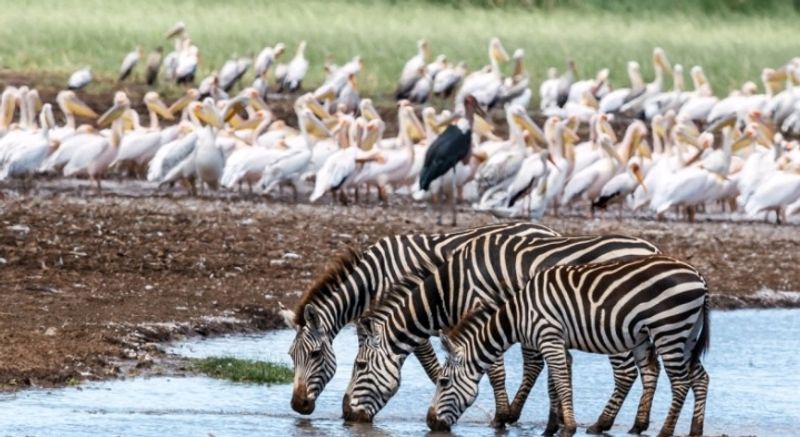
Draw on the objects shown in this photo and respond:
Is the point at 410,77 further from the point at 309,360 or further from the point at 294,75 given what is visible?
the point at 309,360

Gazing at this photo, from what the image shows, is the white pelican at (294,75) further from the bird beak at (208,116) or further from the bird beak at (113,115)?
the bird beak at (208,116)

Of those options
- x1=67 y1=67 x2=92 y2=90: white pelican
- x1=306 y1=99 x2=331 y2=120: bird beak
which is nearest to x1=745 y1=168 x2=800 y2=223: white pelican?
x1=306 y1=99 x2=331 y2=120: bird beak

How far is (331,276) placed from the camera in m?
8.27

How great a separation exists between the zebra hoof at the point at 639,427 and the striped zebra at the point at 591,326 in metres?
0.26

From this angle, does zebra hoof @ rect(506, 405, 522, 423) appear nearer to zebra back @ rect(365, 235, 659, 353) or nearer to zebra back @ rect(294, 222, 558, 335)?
zebra back @ rect(365, 235, 659, 353)

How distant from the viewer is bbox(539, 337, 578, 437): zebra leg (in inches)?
298

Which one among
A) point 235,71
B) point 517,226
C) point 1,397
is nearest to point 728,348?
point 517,226

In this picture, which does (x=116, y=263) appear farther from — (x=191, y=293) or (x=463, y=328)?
(x=463, y=328)

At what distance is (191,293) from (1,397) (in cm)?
361

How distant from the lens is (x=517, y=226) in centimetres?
842

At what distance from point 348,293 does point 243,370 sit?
3.73ft

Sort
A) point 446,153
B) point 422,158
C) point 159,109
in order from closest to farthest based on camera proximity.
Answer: point 446,153
point 422,158
point 159,109

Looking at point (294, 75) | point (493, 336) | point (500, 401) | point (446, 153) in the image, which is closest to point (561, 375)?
point (493, 336)

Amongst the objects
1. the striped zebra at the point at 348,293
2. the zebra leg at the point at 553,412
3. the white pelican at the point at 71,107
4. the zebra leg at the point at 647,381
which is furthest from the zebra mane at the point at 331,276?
the white pelican at the point at 71,107
